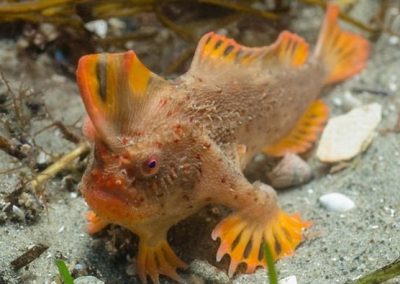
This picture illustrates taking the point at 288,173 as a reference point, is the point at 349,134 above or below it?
above

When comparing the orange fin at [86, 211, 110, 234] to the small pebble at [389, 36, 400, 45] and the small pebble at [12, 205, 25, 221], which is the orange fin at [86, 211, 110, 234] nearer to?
the small pebble at [12, 205, 25, 221]

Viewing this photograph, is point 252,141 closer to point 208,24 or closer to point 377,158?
point 377,158

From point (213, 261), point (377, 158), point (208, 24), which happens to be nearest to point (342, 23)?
point (208, 24)

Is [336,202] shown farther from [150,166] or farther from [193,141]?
[150,166]

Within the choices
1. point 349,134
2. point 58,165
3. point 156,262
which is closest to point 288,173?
point 349,134

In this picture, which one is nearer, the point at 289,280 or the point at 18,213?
the point at 289,280

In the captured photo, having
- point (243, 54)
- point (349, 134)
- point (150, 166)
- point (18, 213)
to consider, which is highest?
point (243, 54)

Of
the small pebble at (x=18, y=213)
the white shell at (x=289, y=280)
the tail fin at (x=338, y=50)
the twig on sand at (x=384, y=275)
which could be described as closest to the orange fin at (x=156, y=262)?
the white shell at (x=289, y=280)
